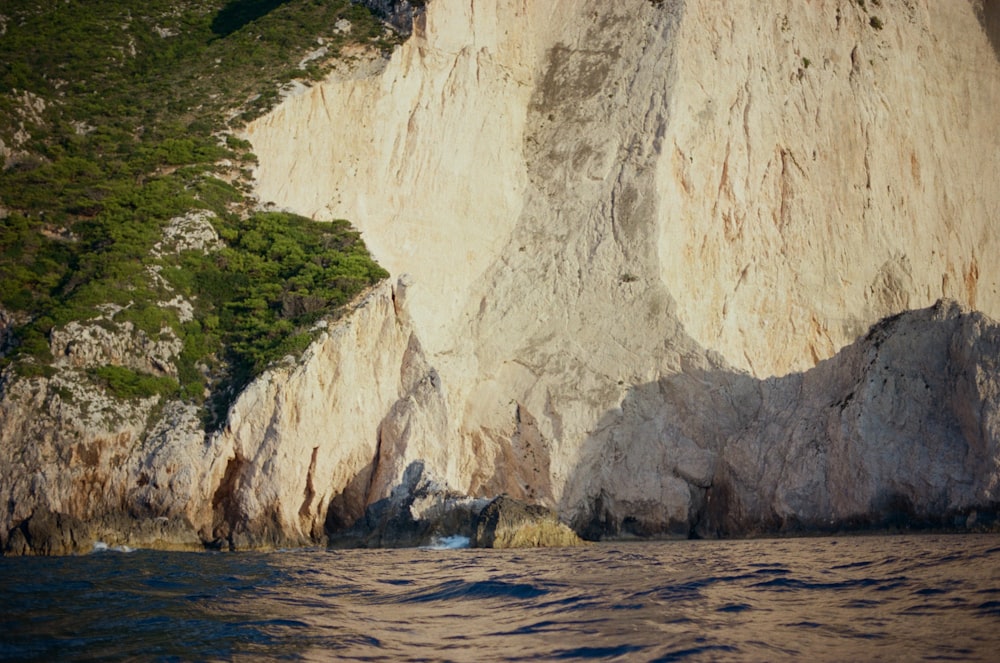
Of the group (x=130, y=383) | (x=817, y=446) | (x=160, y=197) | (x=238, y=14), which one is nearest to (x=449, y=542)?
(x=130, y=383)

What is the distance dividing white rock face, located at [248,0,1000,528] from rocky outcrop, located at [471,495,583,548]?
3.95 meters

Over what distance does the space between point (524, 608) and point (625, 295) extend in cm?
2133

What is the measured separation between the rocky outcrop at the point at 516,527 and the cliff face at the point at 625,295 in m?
1.28

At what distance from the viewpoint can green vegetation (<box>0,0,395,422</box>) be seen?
2905cm

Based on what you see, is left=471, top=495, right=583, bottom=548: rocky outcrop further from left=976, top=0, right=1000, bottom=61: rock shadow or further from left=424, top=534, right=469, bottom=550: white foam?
left=976, top=0, right=1000, bottom=61: rock shadow

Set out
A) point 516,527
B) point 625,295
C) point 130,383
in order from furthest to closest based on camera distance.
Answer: point 625,295 < point 130,383 < point 516,527

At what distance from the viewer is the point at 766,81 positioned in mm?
37500

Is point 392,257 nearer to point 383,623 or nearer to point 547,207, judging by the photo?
point 547,207

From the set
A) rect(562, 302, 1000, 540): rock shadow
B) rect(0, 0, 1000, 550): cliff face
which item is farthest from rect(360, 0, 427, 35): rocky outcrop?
rect(562, 302, 1000, 540): rock shadow

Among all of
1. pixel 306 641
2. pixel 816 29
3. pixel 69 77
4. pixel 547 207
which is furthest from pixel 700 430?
pixel 69 77

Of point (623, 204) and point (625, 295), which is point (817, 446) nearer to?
point (625, 295)

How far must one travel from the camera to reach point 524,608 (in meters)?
12.9

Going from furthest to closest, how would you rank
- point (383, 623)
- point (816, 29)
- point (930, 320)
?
point (816, 29) < point (930, 320) < point (383, 623)

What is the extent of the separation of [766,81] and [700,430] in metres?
14.5
